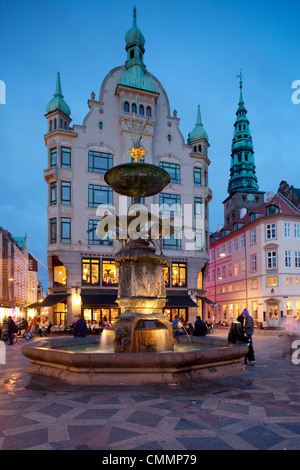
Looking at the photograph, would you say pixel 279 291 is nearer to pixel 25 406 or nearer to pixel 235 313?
pixel 235 313

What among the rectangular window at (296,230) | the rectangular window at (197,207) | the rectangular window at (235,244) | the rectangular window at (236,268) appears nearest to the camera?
the rectangular window at (197,207)

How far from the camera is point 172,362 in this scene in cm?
800

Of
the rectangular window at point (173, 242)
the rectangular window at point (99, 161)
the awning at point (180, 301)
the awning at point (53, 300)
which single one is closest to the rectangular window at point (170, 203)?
the rectangular window at point (173, 242)

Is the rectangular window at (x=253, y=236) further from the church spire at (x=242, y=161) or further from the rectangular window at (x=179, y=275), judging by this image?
the church spire at (x=242, y=161)

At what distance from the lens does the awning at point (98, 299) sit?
30922mm

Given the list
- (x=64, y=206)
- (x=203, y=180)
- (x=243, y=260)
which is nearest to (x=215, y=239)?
(x=243, y=260)

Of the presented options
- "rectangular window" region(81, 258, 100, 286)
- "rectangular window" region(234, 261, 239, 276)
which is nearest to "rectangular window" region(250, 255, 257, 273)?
"rectangular window" region(234, 261, 239, 276)

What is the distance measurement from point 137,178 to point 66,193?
73.6ft

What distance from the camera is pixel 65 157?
33062mm

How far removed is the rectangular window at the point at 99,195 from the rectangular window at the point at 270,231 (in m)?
21.7

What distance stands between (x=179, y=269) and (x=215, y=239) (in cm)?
3290

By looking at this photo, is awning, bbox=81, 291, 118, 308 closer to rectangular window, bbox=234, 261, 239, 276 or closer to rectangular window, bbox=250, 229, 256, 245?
rectangular window, bbox=250, 229, 256, 245

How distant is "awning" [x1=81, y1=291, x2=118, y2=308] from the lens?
101 ft

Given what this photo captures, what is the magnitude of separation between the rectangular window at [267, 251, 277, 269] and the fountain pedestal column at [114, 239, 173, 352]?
1411 inches
